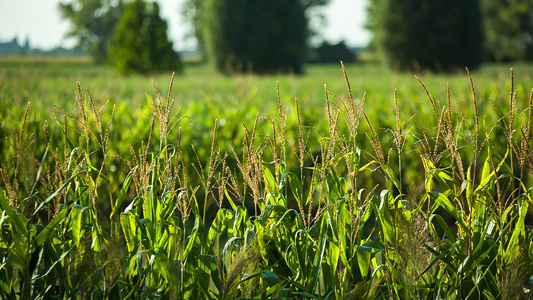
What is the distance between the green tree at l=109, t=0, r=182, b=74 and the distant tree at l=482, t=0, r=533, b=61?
96.8 feet

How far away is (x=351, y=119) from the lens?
5.93ft

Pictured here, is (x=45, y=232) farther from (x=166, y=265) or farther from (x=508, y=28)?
(x=508, y=28)

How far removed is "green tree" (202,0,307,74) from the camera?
82.3 feet

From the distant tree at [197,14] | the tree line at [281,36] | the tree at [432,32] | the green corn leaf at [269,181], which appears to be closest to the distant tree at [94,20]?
the distant tree at [197,14]

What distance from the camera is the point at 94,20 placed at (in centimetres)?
4684

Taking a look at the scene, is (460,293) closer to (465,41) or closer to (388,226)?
(388,226)

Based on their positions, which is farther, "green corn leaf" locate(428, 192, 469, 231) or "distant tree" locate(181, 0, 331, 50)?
"distant tree" locate(181, 0, 331, 50)

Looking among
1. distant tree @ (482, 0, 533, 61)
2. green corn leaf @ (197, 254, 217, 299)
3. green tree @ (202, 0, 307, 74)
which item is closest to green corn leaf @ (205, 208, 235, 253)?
green corn leaf @ (197, 254, 217, 299)

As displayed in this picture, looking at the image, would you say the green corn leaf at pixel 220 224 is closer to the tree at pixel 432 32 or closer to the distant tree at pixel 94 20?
the tree at pixel 432 32

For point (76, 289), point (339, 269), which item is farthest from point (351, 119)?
point (76, 289)

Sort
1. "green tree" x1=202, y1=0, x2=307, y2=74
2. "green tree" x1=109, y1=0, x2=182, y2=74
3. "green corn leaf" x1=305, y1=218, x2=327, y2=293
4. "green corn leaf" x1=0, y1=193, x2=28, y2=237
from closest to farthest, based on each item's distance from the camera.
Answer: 1. "green corn leaf" x1=0, y1=193, x2=28, y2=237
2. "green corn leaf" x1=305, y1=218, x2=327, y2=293
3. "green tree" x1=109, y1=0, x2=182, y2=74
4. "green tree" x1=202, y1=0, x2=307, y2=74

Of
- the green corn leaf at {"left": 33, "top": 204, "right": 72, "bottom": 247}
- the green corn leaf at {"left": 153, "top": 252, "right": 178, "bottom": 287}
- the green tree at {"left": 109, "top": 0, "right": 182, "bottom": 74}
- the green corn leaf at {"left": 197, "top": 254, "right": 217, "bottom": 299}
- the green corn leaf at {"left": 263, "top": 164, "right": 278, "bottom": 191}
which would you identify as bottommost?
the green corn leaf at {"left": 197, "top": 254, "right": 217, "bottom": 299}

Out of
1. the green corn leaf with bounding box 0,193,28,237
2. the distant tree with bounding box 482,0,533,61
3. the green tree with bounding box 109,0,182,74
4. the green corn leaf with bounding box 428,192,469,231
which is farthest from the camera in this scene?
the distant tree with bounding box 482,0,533,61

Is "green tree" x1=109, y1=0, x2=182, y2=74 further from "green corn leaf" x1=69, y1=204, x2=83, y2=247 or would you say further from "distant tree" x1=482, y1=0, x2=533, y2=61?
"distant tree" x1=482, y1=0, x2=533, y2=61
